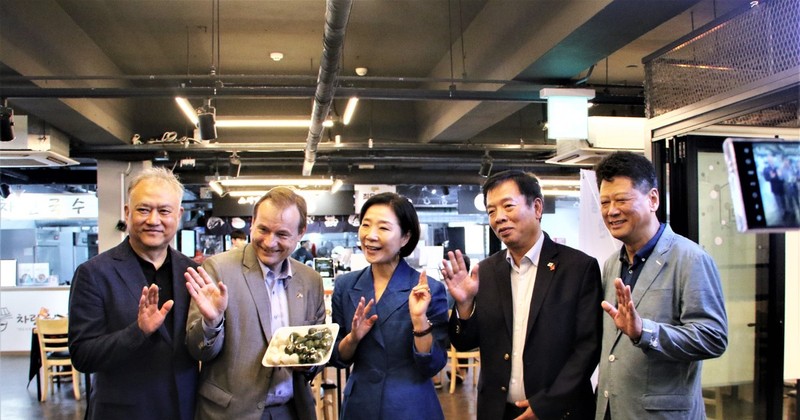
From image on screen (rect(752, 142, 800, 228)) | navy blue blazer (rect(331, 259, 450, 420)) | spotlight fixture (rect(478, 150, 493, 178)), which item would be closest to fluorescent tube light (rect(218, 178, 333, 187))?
spotlight fixture (rect(478, 150, 493, 178))

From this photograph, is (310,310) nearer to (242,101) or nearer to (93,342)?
(93,342)

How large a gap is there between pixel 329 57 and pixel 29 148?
15.9ft

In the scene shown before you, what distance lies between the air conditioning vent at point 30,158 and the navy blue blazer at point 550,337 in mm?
6859

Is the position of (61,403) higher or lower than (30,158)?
lower

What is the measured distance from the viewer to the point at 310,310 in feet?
7.18

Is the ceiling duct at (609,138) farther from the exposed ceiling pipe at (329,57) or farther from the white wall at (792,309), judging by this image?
the exposed ceiling pipe at (329,57)

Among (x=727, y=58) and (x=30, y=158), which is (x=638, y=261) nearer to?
(x=727, y=58)

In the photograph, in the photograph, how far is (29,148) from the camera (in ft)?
22.5

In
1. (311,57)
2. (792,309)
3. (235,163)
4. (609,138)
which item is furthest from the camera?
(235,163)

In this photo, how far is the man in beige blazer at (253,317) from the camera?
6.23 ft

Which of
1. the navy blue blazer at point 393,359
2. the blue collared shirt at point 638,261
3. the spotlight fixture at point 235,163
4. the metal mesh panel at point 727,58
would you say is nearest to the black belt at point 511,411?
the navy blue blazer at point 393,359

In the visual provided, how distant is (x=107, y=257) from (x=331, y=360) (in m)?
0.92

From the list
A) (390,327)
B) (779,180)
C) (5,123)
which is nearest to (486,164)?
(5,123)

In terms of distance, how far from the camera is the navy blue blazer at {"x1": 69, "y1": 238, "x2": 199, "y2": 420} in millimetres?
1876
